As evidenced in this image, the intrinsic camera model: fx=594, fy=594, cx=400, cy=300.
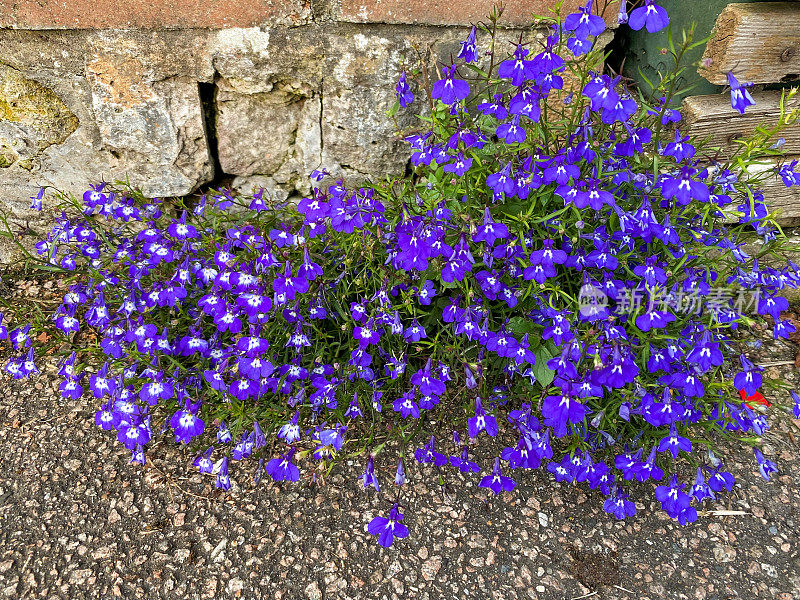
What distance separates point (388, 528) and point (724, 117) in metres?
1.87

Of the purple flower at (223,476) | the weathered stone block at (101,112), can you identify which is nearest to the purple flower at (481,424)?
the purple flower at (223,476)

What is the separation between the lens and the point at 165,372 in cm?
194

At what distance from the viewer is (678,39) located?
2.28 meters

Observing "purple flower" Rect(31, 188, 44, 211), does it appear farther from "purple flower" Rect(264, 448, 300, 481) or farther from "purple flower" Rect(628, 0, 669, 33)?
"purple flower" Rect(628, 0, 669, 33)

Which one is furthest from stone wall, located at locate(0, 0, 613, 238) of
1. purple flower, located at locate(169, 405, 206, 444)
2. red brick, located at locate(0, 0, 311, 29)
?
purple flower, located at locate(169, 405, 206, 444)

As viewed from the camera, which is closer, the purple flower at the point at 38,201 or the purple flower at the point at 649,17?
the purple flower at the point at 649,17

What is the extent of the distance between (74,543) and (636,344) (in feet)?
5.56

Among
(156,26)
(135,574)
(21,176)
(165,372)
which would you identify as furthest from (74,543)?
(156,26)

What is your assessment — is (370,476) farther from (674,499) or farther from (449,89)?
(449,89)

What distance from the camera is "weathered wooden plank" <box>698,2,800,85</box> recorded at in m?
2.01

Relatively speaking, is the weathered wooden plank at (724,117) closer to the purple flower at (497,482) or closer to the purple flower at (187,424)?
the purple flower at (497,482)

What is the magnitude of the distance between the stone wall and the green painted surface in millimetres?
448

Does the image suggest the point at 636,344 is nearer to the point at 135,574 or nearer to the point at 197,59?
the point at 135,574

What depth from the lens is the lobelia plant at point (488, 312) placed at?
5.27ft
